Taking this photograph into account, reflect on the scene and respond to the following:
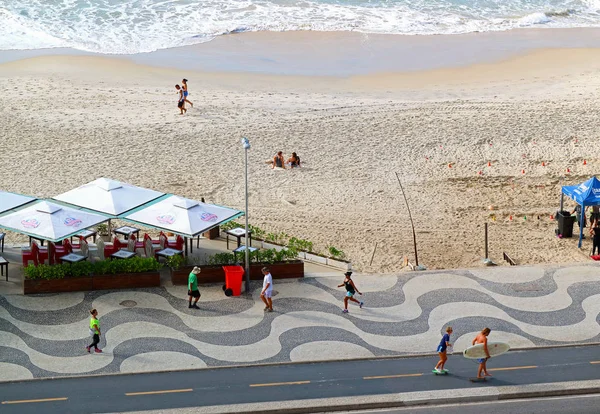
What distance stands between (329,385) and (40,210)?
894cm

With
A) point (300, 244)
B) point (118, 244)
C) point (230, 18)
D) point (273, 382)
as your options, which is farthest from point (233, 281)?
point (230, 18)

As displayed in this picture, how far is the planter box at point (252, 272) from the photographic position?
23.6 meters

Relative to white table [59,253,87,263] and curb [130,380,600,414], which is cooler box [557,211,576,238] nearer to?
curb [130,380,600,414]

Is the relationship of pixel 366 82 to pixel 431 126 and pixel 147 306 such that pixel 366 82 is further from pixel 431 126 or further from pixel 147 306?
pixel 147 306

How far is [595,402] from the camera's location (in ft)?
62.3

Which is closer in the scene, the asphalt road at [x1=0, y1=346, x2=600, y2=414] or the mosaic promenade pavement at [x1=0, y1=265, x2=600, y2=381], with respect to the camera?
the asphalt road at [x1=0, y1=346, x2=600, y2=414]

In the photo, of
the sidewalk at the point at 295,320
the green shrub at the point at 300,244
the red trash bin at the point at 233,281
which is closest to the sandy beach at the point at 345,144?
the green shrub at the point at 300,244

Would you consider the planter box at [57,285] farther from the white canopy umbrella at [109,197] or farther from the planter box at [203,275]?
the white canopy umbrella at [109,197]

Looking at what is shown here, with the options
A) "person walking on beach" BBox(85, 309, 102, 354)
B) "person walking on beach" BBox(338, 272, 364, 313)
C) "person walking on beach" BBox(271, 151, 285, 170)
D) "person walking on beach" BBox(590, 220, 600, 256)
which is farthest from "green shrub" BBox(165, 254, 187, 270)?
"person walking on beach" BBox(590, 220, 600, 256)

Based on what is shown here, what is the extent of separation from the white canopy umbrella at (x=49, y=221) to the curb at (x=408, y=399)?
6.81 m

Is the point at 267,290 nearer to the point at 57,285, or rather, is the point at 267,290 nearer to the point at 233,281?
the point at 233,281

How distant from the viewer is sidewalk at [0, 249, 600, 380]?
2039cm

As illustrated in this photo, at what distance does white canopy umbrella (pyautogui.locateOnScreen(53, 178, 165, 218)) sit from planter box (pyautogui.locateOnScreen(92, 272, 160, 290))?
78.9 inches

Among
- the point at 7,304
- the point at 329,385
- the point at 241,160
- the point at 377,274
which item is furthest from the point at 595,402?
the point at 241,160
